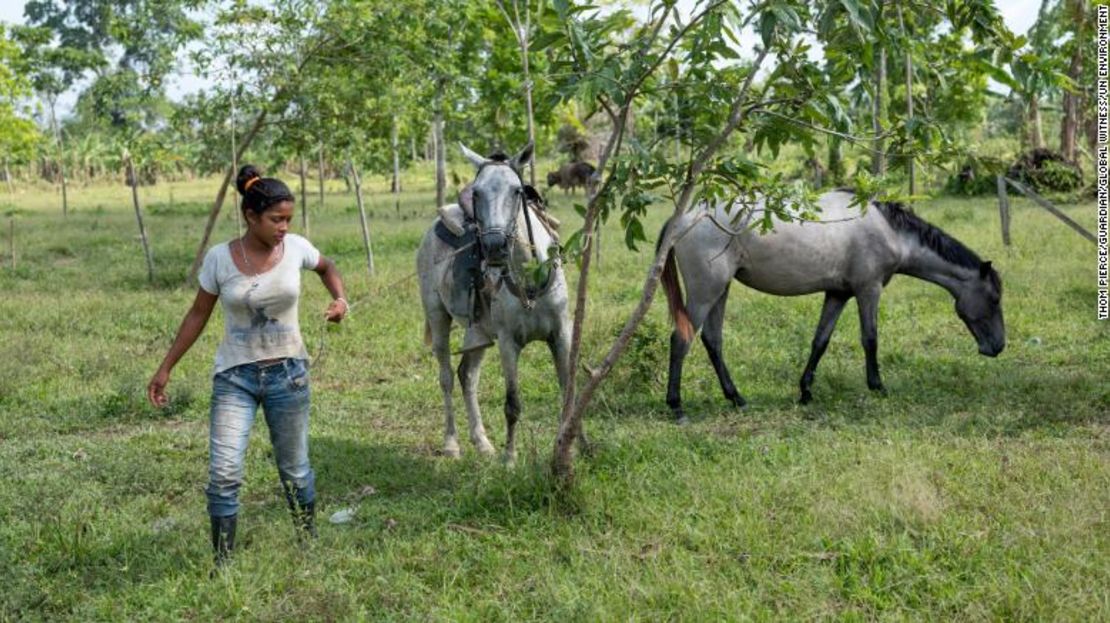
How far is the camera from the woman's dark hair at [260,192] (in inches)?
170

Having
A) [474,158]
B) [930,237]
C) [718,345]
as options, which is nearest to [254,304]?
[474,158]

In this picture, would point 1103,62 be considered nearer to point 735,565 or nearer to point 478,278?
point 478,278

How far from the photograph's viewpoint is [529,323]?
614 cm

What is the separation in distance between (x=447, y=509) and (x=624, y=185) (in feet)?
6.59

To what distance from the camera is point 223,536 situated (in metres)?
4.50

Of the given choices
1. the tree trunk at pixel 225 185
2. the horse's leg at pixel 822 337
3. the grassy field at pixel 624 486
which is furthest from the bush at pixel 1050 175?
the tree trunk at pixel 225 185

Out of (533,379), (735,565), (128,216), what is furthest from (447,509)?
(128,216)

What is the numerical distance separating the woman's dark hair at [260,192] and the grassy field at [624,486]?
1631 millimetres

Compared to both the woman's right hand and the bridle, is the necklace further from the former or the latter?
the bridle

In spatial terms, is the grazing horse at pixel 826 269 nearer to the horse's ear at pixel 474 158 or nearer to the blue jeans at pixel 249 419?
the horse's ear at pixel 474 158

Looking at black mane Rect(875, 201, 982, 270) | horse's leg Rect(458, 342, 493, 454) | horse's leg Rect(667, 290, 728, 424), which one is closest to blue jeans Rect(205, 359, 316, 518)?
horse's leg Rect(458, 342, 493, 454)

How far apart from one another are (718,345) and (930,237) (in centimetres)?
202

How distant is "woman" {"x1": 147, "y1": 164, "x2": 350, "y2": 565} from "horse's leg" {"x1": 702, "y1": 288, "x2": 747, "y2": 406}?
162 inches

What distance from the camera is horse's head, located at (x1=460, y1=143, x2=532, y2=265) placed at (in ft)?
17.3
